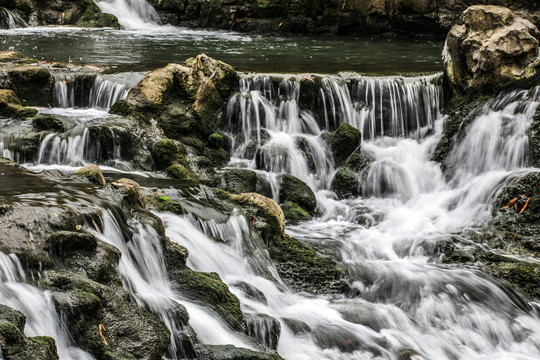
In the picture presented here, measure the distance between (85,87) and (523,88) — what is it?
8.06 meters

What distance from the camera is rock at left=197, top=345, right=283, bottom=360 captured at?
4.70 metres

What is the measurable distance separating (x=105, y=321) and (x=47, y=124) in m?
6.06

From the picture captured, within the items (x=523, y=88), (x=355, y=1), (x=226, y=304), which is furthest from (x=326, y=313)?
(x=355, y=1)

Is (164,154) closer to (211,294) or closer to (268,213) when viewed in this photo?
(268,213)

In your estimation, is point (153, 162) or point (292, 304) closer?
point (292, 304)

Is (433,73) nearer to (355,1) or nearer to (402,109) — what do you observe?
(402,109)

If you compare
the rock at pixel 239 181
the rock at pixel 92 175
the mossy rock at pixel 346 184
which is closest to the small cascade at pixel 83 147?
the rock at pixel 239 181

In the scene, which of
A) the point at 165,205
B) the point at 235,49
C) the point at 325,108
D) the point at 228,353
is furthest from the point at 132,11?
the point at 228,353

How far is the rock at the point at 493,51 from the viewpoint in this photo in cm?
1077

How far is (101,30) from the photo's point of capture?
20.7 m

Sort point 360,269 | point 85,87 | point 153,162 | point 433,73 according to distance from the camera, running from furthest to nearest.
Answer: point 433,73 → point 85,87 → point 153,162 → point 360,269

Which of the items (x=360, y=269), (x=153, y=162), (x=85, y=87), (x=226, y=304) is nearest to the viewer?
(x=226, y=304)

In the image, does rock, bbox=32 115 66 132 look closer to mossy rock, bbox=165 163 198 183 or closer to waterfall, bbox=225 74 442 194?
mossy rock, bbox=165 163 198 183

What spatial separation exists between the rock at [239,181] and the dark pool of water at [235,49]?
4.05 metres
